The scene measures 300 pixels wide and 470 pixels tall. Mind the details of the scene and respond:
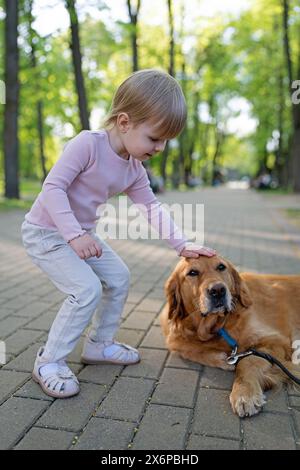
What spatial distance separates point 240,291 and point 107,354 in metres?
1.03

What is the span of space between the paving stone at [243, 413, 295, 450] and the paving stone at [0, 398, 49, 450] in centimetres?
110

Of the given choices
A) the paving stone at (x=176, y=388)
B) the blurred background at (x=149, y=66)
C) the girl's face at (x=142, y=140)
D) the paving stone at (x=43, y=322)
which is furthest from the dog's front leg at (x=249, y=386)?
the blurred background at (x=149, y=66)

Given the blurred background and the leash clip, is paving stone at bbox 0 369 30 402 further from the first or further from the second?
the blurred background

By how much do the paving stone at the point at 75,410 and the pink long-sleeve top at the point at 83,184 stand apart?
3.06 feet

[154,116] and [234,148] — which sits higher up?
[234,148]

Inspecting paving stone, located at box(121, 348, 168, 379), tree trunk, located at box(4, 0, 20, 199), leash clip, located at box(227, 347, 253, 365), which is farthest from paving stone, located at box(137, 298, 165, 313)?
tree trunk, located at box(4, 0, 20, 199)

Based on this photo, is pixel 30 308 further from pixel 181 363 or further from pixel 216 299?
pixel 216 299

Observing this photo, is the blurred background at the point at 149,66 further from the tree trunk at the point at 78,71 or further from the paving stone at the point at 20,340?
the paving stone at the point at 20,340

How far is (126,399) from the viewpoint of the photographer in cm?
269

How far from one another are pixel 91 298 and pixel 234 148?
70075 millimetres

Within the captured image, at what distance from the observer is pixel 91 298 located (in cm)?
275

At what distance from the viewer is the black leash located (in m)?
2.84
